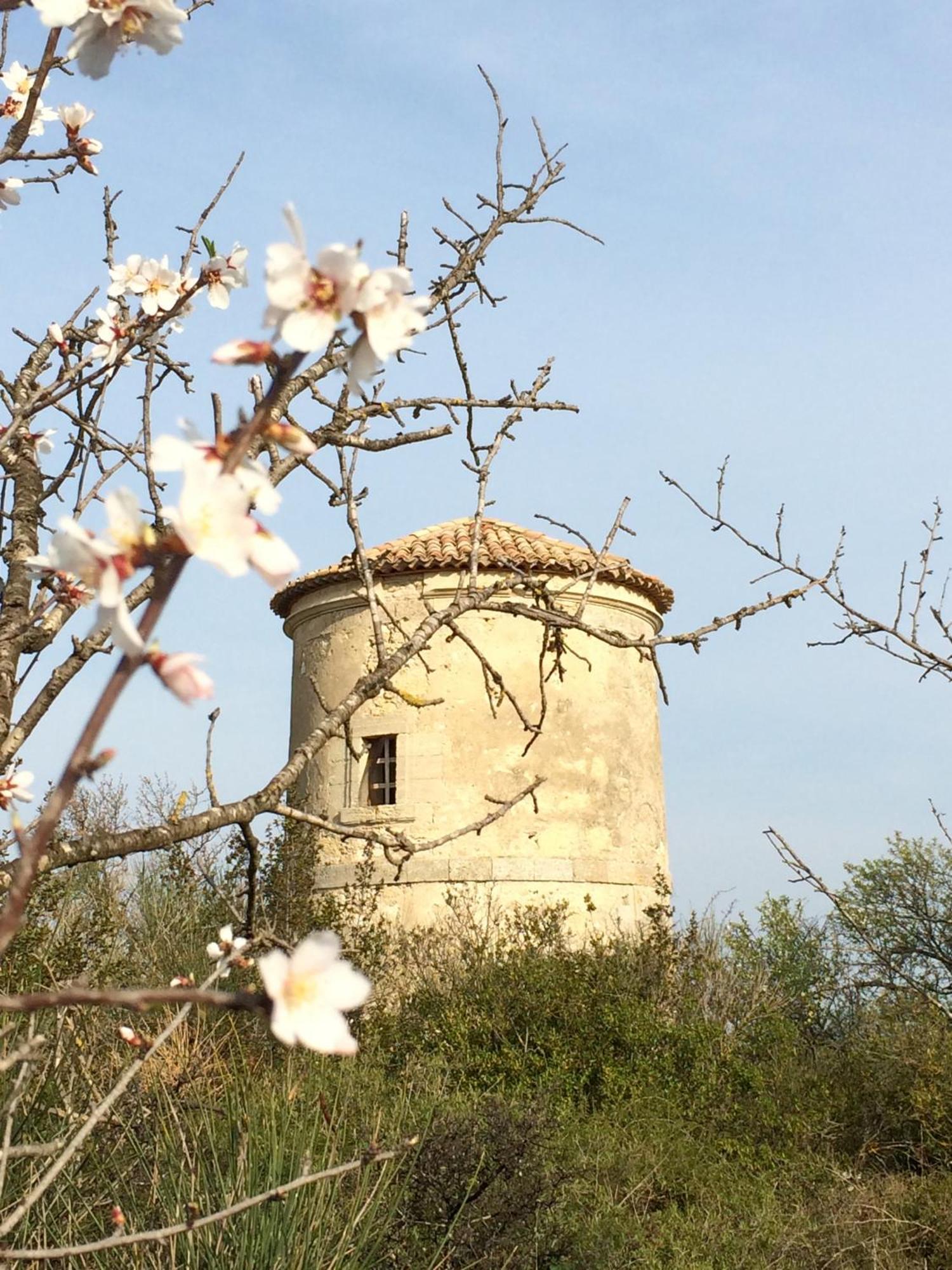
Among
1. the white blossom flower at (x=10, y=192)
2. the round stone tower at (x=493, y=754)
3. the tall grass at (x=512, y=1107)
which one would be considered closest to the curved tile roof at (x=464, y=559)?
the round stone tower at (x=493, y=754)

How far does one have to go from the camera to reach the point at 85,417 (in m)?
3.49

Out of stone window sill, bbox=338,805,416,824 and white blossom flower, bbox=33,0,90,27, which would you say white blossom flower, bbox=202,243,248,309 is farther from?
stone window sill, bbox=338,805,416,824

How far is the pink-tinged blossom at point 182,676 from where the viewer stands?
907 mm

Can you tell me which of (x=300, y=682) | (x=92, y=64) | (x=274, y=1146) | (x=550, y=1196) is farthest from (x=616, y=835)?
(x=92, y=64)

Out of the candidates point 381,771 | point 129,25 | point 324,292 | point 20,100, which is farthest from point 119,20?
point 381,771

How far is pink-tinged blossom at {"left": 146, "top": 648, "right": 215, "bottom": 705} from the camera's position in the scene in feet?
2.97

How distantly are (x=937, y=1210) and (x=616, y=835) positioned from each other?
7142mm

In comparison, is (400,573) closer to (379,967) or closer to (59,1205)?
(379,967)

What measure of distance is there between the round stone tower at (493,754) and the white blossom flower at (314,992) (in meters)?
13.0

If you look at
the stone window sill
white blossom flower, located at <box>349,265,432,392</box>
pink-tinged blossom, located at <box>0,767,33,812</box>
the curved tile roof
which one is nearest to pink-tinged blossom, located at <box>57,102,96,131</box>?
pink-tinged blossom, located at <box>0,767,33,812</box>

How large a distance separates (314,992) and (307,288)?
529 mm

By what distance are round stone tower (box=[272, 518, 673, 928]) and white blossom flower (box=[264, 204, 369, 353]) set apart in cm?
1289

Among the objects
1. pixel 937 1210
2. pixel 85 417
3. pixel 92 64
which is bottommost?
pixel 937 1210

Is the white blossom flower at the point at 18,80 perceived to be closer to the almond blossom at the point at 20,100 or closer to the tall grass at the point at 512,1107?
the almond blossom at the point at 20,100
